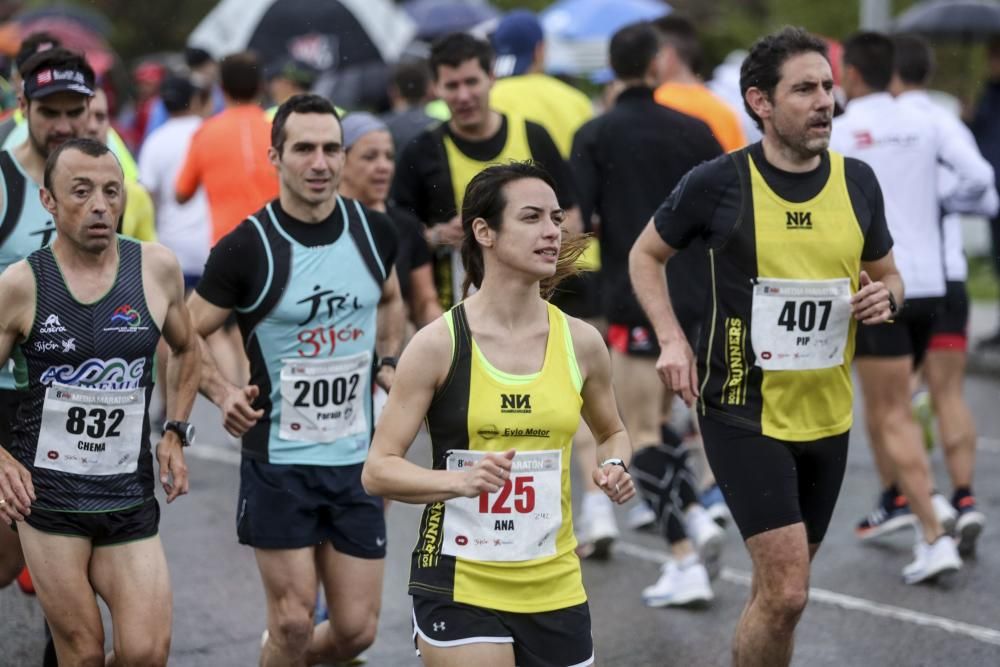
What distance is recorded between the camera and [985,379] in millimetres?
13906

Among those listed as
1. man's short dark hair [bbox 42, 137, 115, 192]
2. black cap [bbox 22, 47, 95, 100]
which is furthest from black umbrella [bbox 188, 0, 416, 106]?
man's short dark hair [bbox 42, 137, 115, 192]

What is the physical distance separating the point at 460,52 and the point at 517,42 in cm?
189

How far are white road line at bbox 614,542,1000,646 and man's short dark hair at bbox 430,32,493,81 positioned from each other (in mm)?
2667

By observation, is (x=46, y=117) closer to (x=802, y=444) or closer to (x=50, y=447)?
(x=50, y=447)

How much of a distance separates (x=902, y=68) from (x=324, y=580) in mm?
4442

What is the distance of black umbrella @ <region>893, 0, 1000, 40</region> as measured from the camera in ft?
52.6

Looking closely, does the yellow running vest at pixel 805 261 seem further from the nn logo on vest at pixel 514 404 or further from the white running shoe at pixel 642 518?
the white running shoe at pixel 642 518

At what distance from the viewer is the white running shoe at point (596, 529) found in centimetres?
807

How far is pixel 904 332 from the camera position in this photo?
7781mm

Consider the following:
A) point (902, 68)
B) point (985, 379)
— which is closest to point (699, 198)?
point (902, 68)

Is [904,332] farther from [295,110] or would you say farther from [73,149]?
[73,149]

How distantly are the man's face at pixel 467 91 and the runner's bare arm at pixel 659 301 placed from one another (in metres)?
2.03

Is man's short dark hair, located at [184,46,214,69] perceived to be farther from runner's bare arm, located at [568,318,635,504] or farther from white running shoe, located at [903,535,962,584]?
runner's bare arm, located at [568,318,635,504]

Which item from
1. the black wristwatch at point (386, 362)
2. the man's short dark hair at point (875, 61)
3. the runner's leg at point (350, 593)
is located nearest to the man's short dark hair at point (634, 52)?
the man's short dark hair at point (875, 61)
